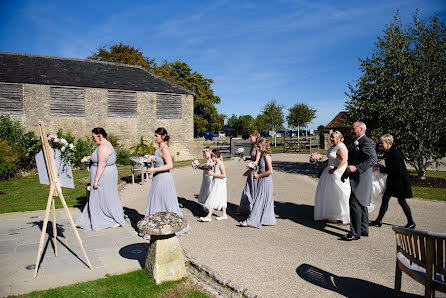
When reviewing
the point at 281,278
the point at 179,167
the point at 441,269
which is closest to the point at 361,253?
the point at 281,278

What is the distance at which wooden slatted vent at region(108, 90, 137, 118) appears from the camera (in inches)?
931

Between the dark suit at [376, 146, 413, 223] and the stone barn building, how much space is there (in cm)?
2039

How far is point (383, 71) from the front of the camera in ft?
45.9

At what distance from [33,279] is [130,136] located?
20.7 meters

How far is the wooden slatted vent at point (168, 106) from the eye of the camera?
25516mm

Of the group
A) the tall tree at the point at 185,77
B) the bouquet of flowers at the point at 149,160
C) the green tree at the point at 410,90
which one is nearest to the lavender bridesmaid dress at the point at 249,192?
the bouquet of flowers at the point at 149,160

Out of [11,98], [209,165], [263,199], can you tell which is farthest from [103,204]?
[11,98]

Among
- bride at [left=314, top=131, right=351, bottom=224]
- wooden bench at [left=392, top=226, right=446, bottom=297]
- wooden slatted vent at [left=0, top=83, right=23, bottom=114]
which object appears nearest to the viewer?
wooden bench at [left=392, top=226, right=446, bottom=297]

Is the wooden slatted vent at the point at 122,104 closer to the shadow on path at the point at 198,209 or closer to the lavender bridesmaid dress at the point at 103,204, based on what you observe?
the shadow on path at the point at 198,209

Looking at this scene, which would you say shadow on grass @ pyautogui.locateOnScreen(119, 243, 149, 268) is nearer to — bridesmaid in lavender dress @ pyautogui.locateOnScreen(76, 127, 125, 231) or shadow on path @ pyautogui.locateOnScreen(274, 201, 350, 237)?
bridesmaid in lavender dress @ pyautogui.locateOnScreen(76, 127, 125, 231)

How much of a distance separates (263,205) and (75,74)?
21963 mm

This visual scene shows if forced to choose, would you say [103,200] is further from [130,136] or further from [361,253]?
[130,136]

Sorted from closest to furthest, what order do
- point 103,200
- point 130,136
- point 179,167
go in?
1. point 103,200
2. point 179,167
3. point 130,136

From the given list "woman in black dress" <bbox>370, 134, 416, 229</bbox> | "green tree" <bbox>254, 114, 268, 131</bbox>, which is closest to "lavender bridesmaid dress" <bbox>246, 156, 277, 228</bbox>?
"woman in black dress" <bbox>370, 134, 416, 229</bbox>
